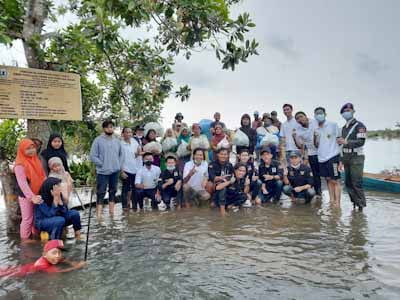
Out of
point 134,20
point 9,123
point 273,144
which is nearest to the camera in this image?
point 134,20

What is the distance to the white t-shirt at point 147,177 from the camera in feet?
22.5

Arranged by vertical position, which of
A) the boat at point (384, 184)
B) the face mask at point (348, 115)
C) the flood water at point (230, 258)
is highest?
the face mask at point (348, 115)

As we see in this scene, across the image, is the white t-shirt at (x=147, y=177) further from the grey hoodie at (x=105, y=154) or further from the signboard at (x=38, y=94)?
the signboard at (x=38, y=94)

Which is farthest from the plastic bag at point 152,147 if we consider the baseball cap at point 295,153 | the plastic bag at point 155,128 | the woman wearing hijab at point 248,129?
the baseball cap at point 295,153

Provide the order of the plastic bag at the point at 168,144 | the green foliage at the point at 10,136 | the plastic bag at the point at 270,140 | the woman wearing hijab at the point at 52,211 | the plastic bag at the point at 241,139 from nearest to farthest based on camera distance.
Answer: the woman wearing hijab at the point at 52,211 < the green foliage at the point at 10,136 < the plastic bag at the point at 168,144 < the plastic bag at the point at 241,139 < the plastic bag at the point at 270,140

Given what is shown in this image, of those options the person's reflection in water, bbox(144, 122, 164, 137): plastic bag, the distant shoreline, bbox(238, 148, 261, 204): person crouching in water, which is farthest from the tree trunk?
the distant shoreline

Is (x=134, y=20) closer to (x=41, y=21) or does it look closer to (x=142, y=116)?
(x=41, y=21)

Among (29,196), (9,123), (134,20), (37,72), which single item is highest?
(134,20)

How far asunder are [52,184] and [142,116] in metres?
2.19

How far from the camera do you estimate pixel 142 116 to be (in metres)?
6.34

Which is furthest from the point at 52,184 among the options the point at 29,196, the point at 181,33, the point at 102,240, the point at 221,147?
the point at 221,147

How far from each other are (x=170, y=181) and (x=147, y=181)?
1.43ft

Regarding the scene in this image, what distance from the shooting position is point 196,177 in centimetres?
691

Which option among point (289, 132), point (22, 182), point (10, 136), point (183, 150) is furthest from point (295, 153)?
point (10, 136)
